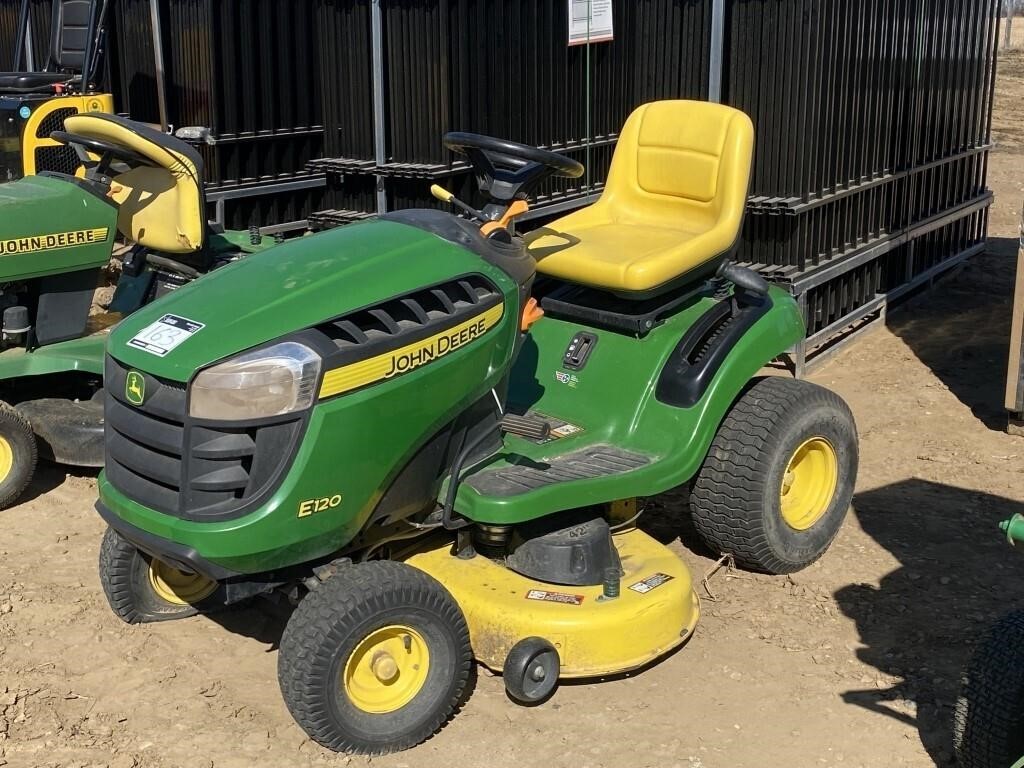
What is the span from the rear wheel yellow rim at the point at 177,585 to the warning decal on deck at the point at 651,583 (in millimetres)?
1333

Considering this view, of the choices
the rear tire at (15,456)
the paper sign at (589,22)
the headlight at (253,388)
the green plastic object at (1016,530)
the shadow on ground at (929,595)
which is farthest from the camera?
the paper sign at (589,22)

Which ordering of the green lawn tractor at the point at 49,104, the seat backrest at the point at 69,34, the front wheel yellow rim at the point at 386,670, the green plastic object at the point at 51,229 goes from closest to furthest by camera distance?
1. the front wheel yellow rim at the point at 386,670
2. the green plastic object at the point at 51,229
3. the green lawn tractor at the point at 49,104
4. the seat backrest at the point at 69,34

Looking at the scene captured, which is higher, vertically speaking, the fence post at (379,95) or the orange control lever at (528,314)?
the fence post at (379,95)

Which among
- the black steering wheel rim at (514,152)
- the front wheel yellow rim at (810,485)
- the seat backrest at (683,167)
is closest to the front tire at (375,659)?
the black steering wheel rim at (514,152)

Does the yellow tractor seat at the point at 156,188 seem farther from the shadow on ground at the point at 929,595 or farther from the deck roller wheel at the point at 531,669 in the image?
the shadow on ground at the point at 929,595

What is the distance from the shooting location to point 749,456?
4234 millimetres

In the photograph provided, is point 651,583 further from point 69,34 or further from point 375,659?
point 69,34

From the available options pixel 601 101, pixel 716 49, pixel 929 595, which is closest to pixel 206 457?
pixel 929 595

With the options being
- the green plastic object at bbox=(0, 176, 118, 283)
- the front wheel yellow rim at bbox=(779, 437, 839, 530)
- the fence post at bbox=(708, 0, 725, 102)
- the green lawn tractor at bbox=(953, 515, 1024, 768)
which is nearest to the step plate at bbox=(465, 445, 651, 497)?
the front wheel yellow rim at bbox=(779, 437, 839, 530)

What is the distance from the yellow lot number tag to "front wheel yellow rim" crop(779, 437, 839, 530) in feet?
6.23

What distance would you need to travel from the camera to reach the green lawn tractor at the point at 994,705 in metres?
3.01

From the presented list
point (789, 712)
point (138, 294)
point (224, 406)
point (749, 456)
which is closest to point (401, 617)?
point (224, 406)

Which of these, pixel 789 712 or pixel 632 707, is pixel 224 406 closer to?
pixel 632 707

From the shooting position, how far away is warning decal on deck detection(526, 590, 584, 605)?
3686mm
